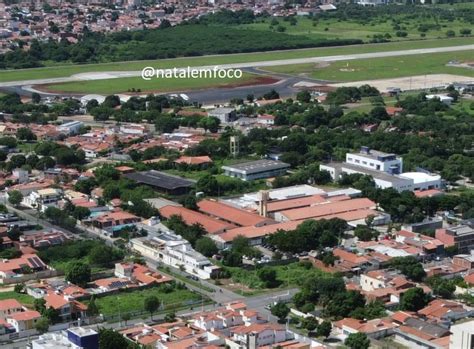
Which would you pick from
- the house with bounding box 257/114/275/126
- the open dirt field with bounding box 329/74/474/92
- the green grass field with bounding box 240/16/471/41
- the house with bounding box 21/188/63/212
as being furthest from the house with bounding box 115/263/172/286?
the green grass field with bounding box 240/16/471/41

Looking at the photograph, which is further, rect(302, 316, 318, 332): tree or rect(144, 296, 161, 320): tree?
rect(144, 296, 161, 320): tree

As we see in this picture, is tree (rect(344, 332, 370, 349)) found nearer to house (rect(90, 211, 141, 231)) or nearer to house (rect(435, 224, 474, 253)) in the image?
house (rect(435, 224, 474, 253))

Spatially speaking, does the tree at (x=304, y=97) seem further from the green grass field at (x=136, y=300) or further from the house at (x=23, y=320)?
the house at (x=23, y=320)

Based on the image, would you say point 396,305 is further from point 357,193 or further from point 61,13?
point 61,13

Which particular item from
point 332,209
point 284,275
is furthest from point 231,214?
point 284,275

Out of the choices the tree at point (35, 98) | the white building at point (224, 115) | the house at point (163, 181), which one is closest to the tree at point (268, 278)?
the house at point (163, 181)

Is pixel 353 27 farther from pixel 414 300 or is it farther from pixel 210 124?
pixel 414 300
